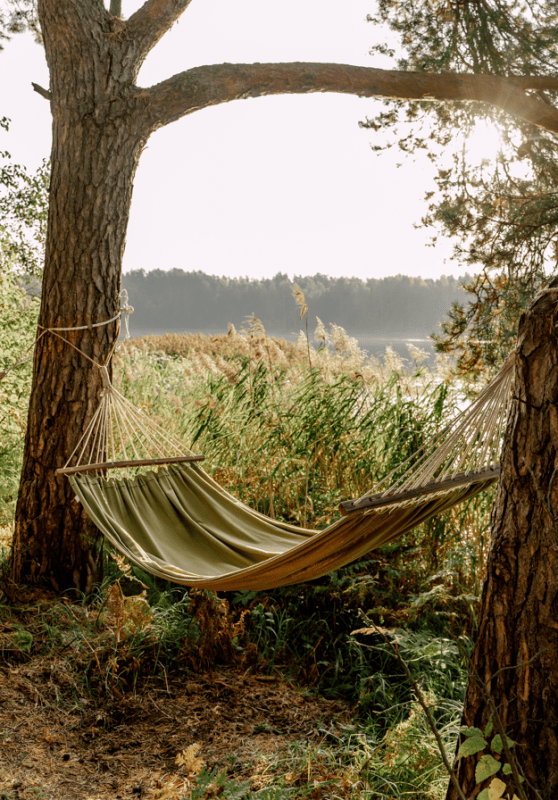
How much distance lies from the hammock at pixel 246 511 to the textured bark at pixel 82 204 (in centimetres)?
16

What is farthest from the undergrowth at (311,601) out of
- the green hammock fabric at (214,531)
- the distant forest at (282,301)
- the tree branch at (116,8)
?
the distant forest at (282,301)

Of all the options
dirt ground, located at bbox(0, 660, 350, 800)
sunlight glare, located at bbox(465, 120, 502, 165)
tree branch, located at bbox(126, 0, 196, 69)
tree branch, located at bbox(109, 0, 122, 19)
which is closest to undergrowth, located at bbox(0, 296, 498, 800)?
dirt ground, located at bbox(0, 660, 350, 800)

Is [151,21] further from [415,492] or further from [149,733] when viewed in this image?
[149,733]

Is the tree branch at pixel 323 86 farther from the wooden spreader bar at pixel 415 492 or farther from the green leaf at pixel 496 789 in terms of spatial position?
the green leaf at pixel 496 789

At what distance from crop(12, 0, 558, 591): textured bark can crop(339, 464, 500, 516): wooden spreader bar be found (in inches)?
57.7

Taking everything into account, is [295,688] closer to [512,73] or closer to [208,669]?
[208,669]

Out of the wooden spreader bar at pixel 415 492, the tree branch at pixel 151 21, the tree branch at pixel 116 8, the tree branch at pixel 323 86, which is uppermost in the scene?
the tree branch at pixel 116 8

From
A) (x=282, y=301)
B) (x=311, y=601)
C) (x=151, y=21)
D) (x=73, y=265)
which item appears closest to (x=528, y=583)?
(x=311, y=601)

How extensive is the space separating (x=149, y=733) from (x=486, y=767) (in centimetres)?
114

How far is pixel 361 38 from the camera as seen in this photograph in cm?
333

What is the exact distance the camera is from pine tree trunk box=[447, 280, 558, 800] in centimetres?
92

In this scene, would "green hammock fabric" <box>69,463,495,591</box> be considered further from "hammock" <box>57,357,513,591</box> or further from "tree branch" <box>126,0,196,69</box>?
"tree branch" <box>126,0,196,69</box>

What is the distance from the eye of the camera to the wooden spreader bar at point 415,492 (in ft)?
4.05

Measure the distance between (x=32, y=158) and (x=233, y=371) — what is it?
305 cm
